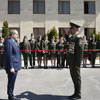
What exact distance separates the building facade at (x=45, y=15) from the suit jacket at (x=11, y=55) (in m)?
20.4

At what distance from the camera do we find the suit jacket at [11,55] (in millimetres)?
5891

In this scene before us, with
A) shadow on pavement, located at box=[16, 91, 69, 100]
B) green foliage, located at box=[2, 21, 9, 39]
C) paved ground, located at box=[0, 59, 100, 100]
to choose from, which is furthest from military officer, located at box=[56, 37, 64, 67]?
green foliage, located at box=[2, 21, 9, 39]

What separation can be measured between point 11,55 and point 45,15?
69.3 ft

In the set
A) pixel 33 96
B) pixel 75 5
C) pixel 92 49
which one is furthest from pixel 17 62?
pixel 75 5

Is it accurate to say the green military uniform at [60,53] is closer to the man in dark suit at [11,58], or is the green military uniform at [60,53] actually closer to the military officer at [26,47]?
the military officer at [26,47]

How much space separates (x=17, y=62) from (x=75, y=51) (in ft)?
5.41

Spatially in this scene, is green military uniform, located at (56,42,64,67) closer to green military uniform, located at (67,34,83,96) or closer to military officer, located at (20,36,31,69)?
military officer, located at (20,36,31,69)

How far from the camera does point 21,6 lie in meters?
26.4

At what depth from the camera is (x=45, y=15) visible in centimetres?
2664

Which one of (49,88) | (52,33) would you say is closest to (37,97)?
(49,88)

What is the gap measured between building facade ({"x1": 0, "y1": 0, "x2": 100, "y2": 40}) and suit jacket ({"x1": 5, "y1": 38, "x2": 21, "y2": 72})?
20404 mm

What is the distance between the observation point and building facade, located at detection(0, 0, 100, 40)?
86.6ft

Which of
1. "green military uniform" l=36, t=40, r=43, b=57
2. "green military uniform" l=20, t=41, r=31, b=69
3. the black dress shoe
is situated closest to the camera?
the black dress shoe

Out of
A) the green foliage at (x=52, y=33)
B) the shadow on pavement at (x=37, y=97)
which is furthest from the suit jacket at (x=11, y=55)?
the green foliage at (x=52, y=33)
